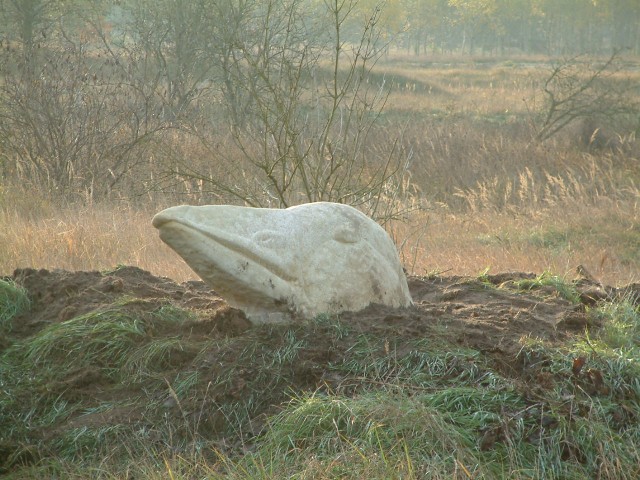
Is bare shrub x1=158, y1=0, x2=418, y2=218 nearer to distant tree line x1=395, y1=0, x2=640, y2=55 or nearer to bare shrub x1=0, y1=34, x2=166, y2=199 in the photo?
bare shrub x1=0, y1=34, x2=166, y2=199

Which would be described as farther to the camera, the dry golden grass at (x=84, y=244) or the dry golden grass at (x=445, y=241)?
the dry golden grass at (x=445, y=241)

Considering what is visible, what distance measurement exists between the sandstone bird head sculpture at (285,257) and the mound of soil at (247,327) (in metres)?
0.14

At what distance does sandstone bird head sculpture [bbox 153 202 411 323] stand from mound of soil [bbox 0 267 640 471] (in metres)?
0.14

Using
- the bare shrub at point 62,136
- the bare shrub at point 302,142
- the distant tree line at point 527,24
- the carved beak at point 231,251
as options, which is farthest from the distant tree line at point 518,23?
the carved beak at point 231,251

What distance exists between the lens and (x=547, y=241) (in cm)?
1080

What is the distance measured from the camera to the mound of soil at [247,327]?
170 inches

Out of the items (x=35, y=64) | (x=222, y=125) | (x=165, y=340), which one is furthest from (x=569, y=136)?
(x=165, y=340)

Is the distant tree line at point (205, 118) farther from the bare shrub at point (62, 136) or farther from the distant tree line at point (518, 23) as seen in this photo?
the distant tree line at point (518, 23)

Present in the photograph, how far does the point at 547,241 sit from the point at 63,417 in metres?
7.76

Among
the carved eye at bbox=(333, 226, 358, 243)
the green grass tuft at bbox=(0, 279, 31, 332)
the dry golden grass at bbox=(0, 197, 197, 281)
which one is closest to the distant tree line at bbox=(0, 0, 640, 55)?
the dry golden grass at bbox=(0, 197, 197, 281)

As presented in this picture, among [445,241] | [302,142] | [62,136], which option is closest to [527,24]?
[62,136]

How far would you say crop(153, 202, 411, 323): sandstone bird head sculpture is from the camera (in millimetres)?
4703

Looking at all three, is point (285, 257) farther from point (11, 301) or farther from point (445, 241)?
point (445, 241)

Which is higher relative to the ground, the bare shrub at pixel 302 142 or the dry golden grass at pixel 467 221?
the bare shrub at pixel 302 142
